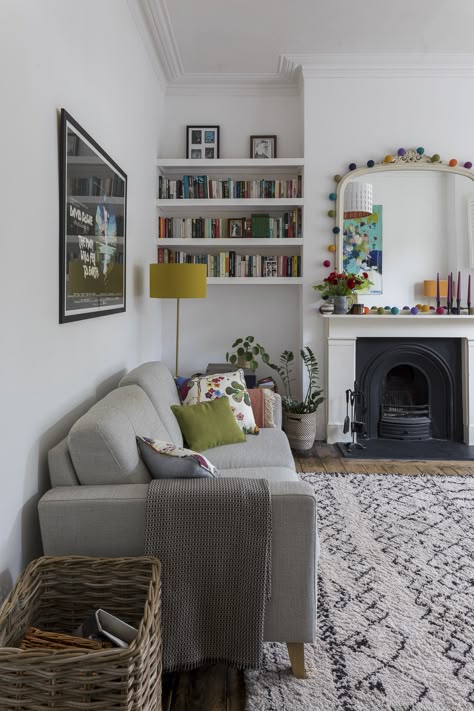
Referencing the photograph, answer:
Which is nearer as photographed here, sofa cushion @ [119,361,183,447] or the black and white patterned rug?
the black and white patterned rug

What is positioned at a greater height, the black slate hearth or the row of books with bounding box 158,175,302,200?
the row of books with bounding box 158,175,302,200

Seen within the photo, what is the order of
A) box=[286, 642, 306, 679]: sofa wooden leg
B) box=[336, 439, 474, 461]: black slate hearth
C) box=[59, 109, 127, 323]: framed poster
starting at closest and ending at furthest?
box=[286, 642, 306, 679]: sofa wooden leg → box=[59, 109, 127, 323]: framed poster → box=[336, 439, 474, 461]: black slate hearth

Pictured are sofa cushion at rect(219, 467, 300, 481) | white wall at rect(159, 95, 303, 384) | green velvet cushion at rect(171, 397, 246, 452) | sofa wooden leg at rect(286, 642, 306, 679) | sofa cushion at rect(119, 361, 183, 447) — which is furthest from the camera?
white wall at rect(159, 95, 303, 384)

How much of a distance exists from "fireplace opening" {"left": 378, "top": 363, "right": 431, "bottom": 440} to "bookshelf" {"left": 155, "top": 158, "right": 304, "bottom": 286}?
3.99 feet

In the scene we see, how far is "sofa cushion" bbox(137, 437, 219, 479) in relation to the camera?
1815 millimetres

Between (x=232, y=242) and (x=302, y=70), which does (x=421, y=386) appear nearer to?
(x=232, y=242)

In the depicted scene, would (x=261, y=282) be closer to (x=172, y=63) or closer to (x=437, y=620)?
(x=172, y=63)

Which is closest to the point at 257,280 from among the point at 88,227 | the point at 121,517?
the point at 88,227

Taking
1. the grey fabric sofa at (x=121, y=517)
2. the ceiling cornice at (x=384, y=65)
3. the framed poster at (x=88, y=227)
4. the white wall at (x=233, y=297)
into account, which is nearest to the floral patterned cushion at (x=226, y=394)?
the framed poster at (x=88, y=227)

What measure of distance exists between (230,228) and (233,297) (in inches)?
23.9

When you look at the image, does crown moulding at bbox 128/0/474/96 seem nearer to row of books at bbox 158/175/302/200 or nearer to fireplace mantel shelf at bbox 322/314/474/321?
row of books at bbox 158/175/302/200

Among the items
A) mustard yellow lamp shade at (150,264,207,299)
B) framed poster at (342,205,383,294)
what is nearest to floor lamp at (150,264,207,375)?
mustard yellow lamp shade at (150,264,207,299)

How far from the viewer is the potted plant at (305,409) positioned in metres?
4.26

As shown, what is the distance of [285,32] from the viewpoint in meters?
3.89
